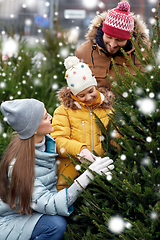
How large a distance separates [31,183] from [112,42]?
4.91ft

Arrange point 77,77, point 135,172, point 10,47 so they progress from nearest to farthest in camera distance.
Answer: point 135,172 < point 77,77 < point 10,47

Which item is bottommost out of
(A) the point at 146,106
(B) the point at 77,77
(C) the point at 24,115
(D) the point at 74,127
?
(D) the point at 74,127

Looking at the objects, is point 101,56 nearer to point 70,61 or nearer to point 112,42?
point 112,42

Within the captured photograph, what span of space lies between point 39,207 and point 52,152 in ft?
1.35

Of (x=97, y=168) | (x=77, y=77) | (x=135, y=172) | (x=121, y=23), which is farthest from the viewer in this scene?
(x=121, y=23)

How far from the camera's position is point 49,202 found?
1.93 m

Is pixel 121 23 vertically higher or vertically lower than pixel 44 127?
higher

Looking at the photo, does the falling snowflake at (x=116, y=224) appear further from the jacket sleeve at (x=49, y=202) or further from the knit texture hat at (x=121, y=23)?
the knit texture hat at (x=121, y=23)

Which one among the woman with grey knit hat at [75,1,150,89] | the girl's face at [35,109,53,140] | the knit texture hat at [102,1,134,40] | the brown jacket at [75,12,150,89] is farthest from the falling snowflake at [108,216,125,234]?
the knit texture hat at [102,1,134,40]

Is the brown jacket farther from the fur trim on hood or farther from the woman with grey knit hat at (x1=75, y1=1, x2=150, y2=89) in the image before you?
the fur trim on hood

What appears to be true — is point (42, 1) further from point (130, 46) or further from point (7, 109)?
point (7, 109)

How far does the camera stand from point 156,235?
143 centimetres

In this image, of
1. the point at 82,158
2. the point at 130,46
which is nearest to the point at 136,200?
the point at 82,158

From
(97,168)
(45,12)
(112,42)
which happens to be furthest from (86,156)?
(45,12)
